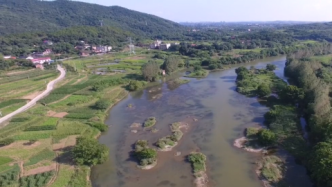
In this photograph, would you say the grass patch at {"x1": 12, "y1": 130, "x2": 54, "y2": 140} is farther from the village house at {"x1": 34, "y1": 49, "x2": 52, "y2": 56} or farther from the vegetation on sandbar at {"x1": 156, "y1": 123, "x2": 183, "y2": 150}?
the village house at {"x1": 34, "y1": 49, "x2": 52, "y2": 56}

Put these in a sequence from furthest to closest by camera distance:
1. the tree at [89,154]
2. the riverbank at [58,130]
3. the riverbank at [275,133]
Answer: the tree at [89,154] → the riverbank at [58,130] → the riverbank at [275,133]

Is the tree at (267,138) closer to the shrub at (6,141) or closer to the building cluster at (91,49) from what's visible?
the shrub at (6,141)

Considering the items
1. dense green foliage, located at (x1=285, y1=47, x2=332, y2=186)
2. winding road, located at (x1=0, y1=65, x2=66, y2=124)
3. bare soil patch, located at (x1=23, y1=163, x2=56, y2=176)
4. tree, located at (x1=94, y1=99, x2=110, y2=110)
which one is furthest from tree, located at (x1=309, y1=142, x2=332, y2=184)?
winding road, located at (x1=0, y1=65, x2=66, y2=124)

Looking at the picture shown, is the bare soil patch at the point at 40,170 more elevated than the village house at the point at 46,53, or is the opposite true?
the village house at the point at 46,53

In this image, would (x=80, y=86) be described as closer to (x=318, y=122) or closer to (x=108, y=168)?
(x=108, y=168)

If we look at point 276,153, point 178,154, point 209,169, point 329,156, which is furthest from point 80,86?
point 329,156

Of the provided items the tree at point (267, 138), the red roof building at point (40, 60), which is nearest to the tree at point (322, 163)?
the tree at point (267, 138)

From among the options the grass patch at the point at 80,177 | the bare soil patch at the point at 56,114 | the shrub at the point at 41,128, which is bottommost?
the grass patch at the point at 80,177
